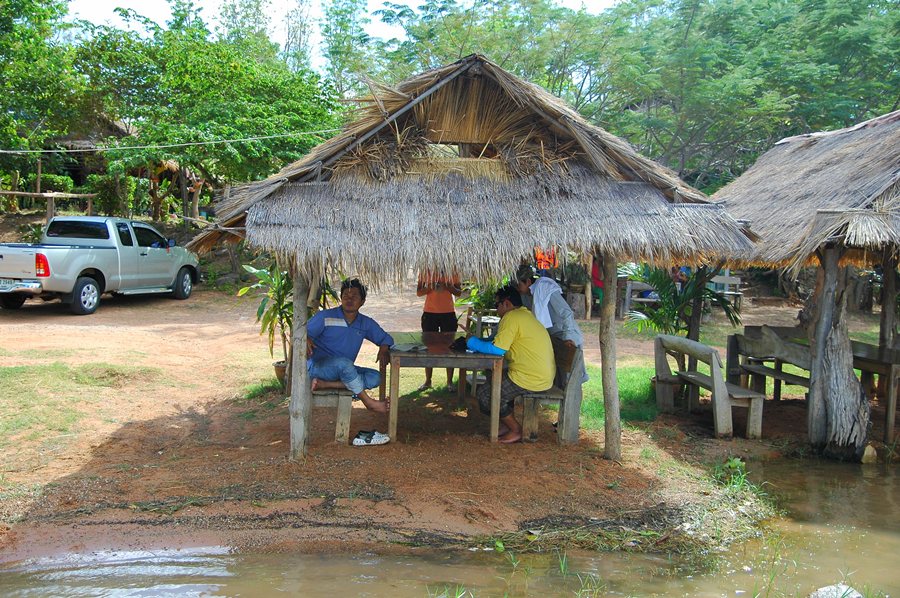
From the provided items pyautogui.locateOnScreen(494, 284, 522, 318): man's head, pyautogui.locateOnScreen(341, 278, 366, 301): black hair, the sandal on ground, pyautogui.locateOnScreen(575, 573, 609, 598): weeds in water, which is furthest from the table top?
pyautogui.locateOnScreen(575, 573, 609, 598): weeds in water

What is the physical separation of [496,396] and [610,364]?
1.12m

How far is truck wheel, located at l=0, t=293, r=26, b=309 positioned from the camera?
46.6 feet

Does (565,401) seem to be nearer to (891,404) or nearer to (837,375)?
(837,375)

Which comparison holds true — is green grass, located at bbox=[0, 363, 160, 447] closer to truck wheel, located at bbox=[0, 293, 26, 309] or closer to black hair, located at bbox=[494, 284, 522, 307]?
black hair, located at bbox=[494, 284, 522, 307]

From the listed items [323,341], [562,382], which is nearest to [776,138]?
[562,382]

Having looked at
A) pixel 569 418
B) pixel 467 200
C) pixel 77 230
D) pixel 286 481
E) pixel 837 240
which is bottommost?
pixel 286 481

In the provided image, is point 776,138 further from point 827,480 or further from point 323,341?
point 323,341

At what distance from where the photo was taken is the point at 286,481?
6113 mm

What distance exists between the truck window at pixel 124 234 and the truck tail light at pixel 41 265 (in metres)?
2.07

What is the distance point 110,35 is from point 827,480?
718 inches

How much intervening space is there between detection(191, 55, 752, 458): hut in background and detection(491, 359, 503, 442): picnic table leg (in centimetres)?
98

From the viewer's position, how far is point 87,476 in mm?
6211

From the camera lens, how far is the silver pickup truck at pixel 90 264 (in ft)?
43.4

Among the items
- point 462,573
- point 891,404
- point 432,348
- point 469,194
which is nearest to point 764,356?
point 891,404
